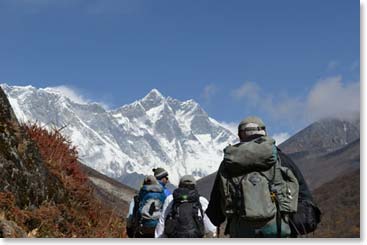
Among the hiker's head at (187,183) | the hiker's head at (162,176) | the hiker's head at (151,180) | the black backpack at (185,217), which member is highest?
the hiker's head at (162,176)

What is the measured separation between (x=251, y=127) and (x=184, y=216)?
1.94m

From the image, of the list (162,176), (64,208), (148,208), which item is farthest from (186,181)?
(64,208)

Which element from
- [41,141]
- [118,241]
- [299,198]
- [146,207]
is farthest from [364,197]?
[41,141]

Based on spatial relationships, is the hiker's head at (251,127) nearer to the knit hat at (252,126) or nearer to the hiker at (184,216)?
the knit hat at (252,126)

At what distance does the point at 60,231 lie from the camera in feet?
32.5

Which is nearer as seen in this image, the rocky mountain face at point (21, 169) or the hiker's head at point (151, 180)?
the hiker's head at point (151, 180)

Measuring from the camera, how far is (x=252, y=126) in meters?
5.22

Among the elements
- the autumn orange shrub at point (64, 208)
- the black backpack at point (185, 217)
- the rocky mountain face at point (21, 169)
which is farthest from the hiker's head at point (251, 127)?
the rocky mountain face at point (21, 169)

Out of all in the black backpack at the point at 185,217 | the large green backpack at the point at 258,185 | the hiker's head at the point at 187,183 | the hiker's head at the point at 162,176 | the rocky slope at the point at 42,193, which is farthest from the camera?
the rocky slope at the point at 42,193

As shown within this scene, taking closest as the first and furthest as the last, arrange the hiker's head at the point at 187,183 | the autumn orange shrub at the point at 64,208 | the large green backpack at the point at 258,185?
the large green backpack at the point at 258,185 → the hiker's head at the point at 187,183 → the autumn orange shrub at the point at 64,208

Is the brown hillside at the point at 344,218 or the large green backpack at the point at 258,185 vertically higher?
the brown hillside at the point at 344,218

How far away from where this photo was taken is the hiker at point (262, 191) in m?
5.01

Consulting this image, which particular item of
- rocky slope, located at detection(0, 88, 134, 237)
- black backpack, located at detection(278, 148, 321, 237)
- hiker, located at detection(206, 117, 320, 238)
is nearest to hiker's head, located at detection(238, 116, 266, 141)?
hiker, located at detection(206, 117, 320, 238)

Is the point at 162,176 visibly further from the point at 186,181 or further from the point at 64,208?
the point at 64,208
